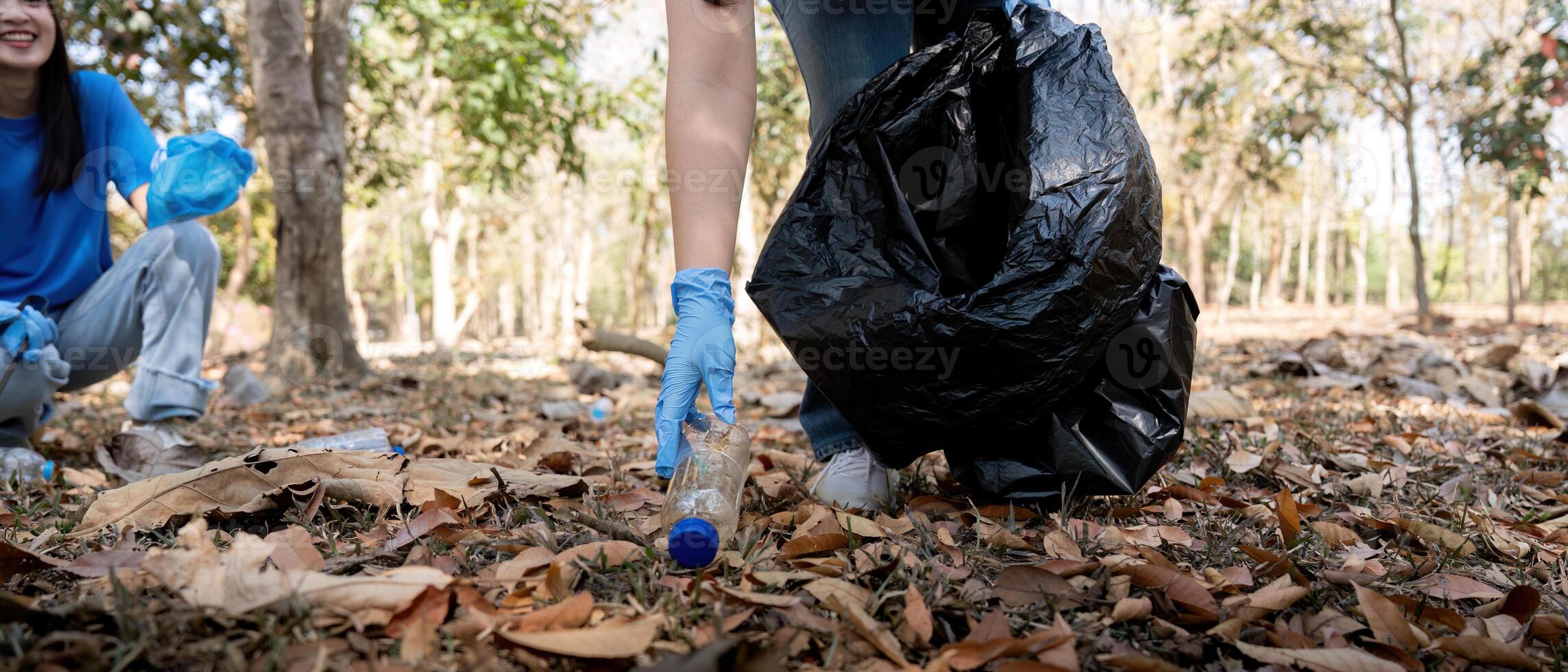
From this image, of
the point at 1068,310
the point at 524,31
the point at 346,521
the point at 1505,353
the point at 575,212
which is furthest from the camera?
the point at 575,212

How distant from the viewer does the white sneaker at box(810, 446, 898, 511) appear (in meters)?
1.65

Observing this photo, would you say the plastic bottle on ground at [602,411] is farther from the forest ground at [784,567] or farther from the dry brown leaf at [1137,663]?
the dry brown leaf at [1137,663]

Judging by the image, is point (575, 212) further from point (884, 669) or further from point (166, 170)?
point (884, 669)

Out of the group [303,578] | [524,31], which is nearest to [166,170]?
[303,578]

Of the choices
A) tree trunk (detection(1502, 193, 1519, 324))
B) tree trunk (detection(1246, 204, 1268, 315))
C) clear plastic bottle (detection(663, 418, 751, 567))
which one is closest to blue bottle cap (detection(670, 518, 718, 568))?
clear plastic bottle (detection(663, 418, 751, 567))

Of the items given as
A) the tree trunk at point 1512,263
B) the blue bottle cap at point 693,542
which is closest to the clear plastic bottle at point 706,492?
the blue bottle cap at point 693,542

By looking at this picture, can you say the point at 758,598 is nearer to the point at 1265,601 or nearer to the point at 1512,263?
the point at 1265,601

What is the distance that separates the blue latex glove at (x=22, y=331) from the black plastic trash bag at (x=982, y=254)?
6.40 feet

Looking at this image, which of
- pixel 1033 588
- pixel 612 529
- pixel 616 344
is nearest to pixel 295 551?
pixel 612 529

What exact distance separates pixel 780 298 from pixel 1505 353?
442 cm

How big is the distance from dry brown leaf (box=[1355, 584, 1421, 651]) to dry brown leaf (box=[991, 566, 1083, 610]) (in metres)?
0.35

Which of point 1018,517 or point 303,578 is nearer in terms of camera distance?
point 303,578

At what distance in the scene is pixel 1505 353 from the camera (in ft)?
13.5

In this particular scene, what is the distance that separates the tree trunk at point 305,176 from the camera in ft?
14.6
